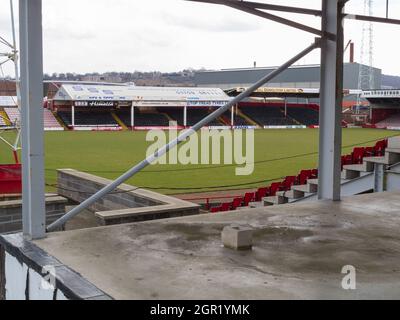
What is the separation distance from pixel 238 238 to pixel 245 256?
0.25 metres

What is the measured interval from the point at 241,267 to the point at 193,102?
59602mm

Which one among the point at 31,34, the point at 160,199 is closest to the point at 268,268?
the point at 31,34

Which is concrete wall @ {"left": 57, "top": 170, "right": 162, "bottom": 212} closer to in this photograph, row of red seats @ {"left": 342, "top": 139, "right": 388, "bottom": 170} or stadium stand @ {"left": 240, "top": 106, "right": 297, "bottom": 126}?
row of red seats @ {"left": 342, "top": 139, "right": 388, "bottom": 170}

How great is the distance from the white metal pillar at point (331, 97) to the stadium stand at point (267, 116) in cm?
6157

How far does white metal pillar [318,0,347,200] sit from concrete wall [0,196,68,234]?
5138 millimetres

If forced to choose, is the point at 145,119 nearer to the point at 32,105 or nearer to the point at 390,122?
the point at 390,122

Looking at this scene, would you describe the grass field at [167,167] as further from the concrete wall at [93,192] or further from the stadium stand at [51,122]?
the stadium stand at [51,122]

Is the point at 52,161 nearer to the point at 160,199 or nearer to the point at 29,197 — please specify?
the point at 160,199

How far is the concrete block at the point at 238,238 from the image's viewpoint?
518 cm

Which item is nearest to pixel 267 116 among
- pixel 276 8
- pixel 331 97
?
pixel 331 97

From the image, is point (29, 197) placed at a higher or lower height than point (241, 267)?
higher

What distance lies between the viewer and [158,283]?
409cm

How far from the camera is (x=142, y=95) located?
62125 mm

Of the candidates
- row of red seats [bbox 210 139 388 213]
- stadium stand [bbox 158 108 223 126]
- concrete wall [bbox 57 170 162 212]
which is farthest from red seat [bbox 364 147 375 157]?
stadium stand [bbox 158 108 223 126]
